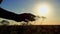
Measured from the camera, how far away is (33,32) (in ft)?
12.3

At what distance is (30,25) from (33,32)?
0.16 m

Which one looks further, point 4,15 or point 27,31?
point 4,15

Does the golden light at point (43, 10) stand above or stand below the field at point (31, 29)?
above

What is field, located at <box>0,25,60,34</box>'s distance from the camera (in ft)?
12.2

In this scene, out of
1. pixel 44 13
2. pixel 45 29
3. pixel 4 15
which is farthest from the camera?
pixel 44 13

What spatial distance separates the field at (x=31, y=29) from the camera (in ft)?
12.2

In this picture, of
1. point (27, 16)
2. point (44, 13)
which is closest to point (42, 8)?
point (44, 13)

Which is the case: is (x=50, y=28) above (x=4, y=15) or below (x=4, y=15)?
below

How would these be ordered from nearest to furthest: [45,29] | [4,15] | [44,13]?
[45,29], [4,15], [44,13]

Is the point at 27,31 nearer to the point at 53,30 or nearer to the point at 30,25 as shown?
the point at 30,25

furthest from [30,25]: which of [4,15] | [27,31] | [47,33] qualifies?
[4,15]

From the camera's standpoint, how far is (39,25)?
12.4 feet

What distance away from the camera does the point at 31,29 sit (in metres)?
3.73

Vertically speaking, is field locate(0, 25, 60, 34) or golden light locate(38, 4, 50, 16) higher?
golden light locate(38, 4, 50, 16)
